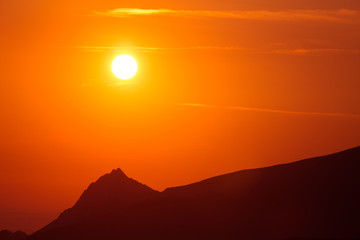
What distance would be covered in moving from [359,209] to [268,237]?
2251 cm

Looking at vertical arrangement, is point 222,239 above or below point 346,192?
below

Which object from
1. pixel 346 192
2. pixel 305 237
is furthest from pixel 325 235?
pixel 346 192

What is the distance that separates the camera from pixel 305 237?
184 metres

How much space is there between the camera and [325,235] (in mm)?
184875

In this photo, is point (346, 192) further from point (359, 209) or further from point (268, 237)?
point (268, 237)

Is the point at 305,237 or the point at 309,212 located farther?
the point at 309,212

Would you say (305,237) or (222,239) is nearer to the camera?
(305,237)

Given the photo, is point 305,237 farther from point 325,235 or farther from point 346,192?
point 346,192

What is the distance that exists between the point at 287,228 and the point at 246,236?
10278mm

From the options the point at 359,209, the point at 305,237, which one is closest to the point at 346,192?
the point at 359,209

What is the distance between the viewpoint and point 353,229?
184875mm

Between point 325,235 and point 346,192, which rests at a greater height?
point 346,192

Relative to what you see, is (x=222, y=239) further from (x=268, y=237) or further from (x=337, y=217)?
(x=337, y=217)

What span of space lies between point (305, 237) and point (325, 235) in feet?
15.6
